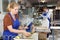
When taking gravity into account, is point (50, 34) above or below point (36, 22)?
below

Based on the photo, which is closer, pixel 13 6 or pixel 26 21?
pixel 13 6

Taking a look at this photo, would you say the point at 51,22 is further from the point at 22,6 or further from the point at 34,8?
the point at 22,6

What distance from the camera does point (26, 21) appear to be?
2289 millimetres

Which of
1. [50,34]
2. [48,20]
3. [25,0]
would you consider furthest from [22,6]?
[50,34]

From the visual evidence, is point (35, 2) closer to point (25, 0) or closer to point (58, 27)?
point (25, 0)

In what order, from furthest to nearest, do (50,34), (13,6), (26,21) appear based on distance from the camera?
1. (50,34)
2. (26,21)
3. (13,6)

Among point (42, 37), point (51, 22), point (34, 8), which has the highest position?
point (34, 8)

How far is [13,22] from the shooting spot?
76.1 inches

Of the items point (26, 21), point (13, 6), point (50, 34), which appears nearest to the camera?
point (13, 6)

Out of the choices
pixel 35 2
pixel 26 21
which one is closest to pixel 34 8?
pixel 35 2

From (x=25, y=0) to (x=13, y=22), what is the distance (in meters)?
0.57

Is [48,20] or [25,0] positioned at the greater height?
[25,0]

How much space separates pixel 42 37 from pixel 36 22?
23 centimetres

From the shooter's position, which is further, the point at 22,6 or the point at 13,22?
the point at 22,6
